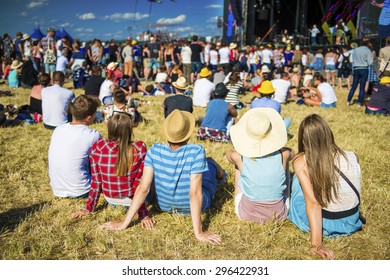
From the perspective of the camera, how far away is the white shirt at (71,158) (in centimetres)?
355

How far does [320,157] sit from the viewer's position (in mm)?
2637

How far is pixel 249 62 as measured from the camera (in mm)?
15797

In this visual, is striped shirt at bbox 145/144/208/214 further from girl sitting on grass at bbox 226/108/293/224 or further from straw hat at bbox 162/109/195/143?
girl sitting on grass at bbox 226/108/293/224

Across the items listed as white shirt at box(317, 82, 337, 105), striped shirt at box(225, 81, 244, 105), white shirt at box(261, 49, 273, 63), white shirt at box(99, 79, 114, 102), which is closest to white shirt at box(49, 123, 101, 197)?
white shirt at box(99, 79, 114, 102)

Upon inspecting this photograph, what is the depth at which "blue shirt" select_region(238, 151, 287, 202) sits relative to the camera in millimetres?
2992

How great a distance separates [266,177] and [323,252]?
0.76 meters

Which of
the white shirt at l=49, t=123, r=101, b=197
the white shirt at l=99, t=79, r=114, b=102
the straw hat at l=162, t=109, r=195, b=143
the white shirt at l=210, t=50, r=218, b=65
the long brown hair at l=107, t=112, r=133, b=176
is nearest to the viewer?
the straw hat at l=162, t=109, r=195, b=143

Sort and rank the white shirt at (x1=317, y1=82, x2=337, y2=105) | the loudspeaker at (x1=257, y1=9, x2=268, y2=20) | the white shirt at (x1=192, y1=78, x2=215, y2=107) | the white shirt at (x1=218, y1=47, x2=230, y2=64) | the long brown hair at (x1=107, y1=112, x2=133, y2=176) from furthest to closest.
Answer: the loudspeaker at (x1=257, y1=9, x2=268, y2=20) < the white shirt at (x1=218, y1=47, x2=230, y2=64) < the white shirt at (x1=317, y1=82, x2=337, y2=105) < the white shirt at (x1=192, y1=78, x2=215, y2=107) < the long brown hair at (x1=107, y1=112, x2=133, y2=176)

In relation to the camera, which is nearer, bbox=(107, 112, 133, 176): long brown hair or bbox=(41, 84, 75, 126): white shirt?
bbox=(107, 112, 133, 176): long brown hair

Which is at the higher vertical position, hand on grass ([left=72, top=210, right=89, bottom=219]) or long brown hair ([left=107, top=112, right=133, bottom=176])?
long brown hair ([left=107, top=112, right=133, bottom=176])

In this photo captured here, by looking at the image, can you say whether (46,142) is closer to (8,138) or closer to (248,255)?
(8,138)

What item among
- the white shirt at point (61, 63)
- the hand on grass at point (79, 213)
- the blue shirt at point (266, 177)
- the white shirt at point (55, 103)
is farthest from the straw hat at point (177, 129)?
the white shirt at point (61, 63)

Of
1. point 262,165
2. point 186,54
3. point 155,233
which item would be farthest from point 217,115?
point 186,54
